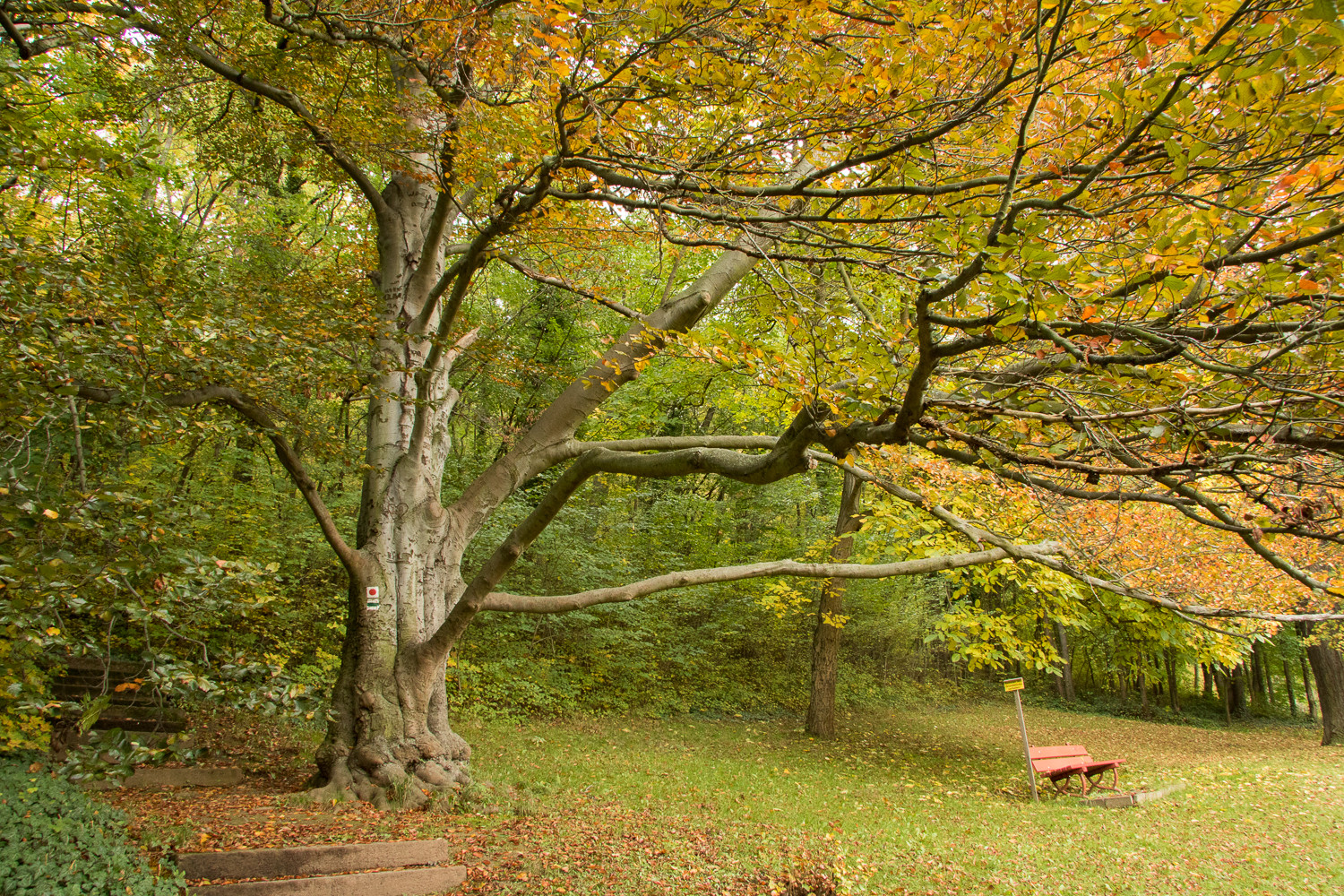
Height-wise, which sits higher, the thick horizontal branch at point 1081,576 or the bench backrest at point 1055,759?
the thick horizontal branch at point 1081,576

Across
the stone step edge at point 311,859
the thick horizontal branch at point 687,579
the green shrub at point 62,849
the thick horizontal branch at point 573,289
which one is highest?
the thick horizontal branch at point 573,289

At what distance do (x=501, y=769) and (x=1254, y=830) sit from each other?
8.54 m

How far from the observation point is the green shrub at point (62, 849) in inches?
132

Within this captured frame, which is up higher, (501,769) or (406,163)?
(406,163)

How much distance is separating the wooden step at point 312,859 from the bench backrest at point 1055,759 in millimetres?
8006

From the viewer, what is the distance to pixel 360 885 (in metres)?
4.22

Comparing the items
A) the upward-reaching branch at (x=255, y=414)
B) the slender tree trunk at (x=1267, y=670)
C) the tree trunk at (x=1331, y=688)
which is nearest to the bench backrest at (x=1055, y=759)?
the upward-reaching branch at (x=255, y=414)

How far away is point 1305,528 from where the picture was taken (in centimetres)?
294

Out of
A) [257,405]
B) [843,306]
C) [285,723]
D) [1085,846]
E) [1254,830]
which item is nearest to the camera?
[257,405]

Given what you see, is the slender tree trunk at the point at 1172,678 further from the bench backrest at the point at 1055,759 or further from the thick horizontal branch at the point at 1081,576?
the thick horizontal branch at the point at 1081,576

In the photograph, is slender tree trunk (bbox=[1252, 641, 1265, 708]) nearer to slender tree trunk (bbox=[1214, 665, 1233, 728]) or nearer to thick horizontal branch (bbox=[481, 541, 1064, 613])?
slender tree trunk (bbox=[1214, 665, 1233, 728])

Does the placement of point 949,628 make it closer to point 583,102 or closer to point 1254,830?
point 1254,830

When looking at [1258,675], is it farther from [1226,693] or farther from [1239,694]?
[1226,693]

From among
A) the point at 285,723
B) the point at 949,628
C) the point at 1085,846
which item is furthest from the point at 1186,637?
the point at 285,723
